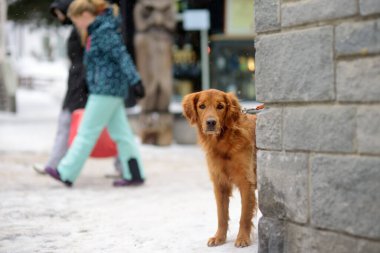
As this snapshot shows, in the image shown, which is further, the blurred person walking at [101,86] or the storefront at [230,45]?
the storefront at [230,45]

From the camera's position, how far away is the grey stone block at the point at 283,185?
324cm

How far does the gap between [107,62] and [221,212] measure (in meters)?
3.10

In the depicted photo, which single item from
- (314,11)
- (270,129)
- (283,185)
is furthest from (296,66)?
(283,185)

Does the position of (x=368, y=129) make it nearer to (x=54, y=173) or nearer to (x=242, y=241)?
(x=242, y=241)

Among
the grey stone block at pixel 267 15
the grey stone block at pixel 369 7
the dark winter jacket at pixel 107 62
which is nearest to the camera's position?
the grey stone block at pixel 369 7

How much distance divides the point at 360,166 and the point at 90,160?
780 cm

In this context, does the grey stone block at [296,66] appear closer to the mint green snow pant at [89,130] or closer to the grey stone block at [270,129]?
the grey stone block at [270,129]

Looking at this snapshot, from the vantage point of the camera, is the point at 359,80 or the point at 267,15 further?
the point at 267,15

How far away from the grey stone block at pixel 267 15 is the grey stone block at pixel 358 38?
45 cm

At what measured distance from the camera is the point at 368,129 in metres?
2.83

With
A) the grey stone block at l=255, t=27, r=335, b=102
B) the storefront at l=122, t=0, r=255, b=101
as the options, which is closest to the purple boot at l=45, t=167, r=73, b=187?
the grey stone block at l=255, t=27, r=335, b=102

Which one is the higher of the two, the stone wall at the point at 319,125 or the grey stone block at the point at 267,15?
the grey stone block at the point at 267,15

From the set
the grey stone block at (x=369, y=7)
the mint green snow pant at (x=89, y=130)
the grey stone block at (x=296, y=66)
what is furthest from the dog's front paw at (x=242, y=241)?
the mint green snow pant at (x=89, y=130)

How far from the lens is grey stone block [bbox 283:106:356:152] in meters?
2.95
